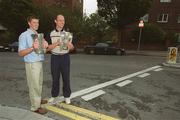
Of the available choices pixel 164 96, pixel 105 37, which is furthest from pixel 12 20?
pixel 164 96

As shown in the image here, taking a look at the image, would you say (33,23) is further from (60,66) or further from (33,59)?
(60,66)

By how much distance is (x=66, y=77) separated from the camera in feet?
20.3

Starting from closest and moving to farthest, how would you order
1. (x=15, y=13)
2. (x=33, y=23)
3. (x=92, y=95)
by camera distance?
(x=33, y=23) < (x=92, y=95) < (x=15, y=13)

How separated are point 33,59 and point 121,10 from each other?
2932 cm

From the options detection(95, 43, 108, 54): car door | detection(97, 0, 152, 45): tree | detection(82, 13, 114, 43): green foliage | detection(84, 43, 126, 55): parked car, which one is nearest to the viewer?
detection(84, 43, 126, 55): parked car

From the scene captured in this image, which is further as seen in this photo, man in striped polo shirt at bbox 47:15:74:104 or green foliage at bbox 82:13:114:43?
green foliage at bbox 82:13:114:43

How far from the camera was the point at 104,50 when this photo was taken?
96.3 feet

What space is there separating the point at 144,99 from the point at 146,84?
2.42 metres

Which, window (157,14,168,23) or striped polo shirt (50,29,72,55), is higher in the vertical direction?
window (157,14,168,23)

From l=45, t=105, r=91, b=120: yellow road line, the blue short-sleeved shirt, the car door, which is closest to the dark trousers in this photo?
l=45, t=105, r=91, b=120: yellow road line

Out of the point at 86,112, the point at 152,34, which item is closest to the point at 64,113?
the point at 86,112

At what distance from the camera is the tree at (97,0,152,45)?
110ft

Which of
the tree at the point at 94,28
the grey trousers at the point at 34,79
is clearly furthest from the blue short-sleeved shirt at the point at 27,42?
the tree at the point at 94,28

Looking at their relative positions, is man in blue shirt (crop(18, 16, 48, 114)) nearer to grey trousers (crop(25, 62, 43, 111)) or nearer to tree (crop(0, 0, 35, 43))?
grey trousers (crop(25, 62, 43, 111))
